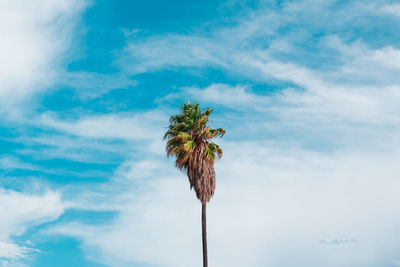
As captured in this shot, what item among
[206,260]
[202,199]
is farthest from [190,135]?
[206,260]

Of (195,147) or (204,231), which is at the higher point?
(195,147)

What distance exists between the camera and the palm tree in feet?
171

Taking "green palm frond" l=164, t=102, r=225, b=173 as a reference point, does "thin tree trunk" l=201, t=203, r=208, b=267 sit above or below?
below

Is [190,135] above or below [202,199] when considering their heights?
above

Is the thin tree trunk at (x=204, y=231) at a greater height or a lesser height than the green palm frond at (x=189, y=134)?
lesser

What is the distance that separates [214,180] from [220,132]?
4926 millimetres

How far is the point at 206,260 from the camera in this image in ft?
164

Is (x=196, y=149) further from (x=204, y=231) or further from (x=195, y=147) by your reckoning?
(x=204, y=231)

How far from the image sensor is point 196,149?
173ft

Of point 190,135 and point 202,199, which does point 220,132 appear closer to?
point 190,135

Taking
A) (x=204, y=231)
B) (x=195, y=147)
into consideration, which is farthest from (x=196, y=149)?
(x=204, y=231)

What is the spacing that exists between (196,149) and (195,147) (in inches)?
10.4

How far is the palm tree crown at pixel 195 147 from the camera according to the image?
5212 centimetres

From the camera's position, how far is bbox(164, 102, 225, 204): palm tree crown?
52.1 metres
